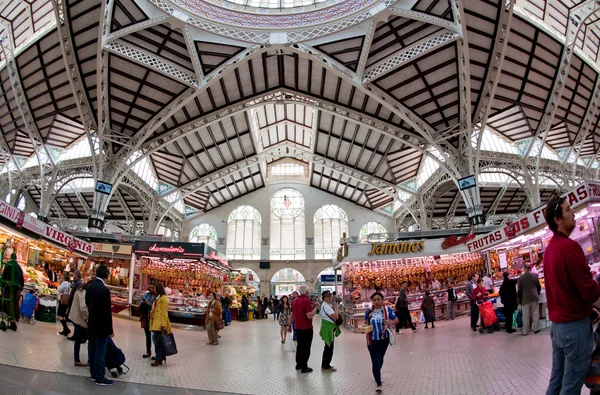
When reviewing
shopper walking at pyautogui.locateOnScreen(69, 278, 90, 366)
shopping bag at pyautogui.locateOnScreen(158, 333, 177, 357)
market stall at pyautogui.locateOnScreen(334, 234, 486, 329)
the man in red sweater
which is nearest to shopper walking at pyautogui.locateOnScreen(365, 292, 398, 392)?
the man in red sweater

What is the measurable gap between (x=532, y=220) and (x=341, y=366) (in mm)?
6895

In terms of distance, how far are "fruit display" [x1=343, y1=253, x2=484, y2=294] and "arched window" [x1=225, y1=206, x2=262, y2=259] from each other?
20487 mm

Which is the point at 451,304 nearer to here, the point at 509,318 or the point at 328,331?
the point at 509,318

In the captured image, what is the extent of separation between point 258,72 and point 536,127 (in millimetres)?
15955

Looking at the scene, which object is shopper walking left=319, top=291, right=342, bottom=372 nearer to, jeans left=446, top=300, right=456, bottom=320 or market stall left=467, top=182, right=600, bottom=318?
market stall left=467, top=182, right=600, bottom=318

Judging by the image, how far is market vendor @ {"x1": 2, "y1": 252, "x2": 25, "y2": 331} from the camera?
24.0 ft

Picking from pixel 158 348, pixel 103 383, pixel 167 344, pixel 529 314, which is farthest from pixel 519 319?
pixel 103 383

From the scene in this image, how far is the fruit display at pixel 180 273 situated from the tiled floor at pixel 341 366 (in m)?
8.70

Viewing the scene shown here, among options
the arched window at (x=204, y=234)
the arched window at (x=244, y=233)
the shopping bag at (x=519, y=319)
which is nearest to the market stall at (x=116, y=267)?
the shopping bag at (x=519, y=319)

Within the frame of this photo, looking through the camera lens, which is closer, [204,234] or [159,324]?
[159,324]

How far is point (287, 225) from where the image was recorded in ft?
120

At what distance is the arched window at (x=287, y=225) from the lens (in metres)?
36.1

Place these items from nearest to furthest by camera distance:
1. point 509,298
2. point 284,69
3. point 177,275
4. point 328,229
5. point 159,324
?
point 159,324 < point 509,298 < point 177,275 < point 284,69 < point 328,229

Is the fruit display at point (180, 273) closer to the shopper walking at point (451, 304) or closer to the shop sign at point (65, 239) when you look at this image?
the shop sign at point (65, 239)
